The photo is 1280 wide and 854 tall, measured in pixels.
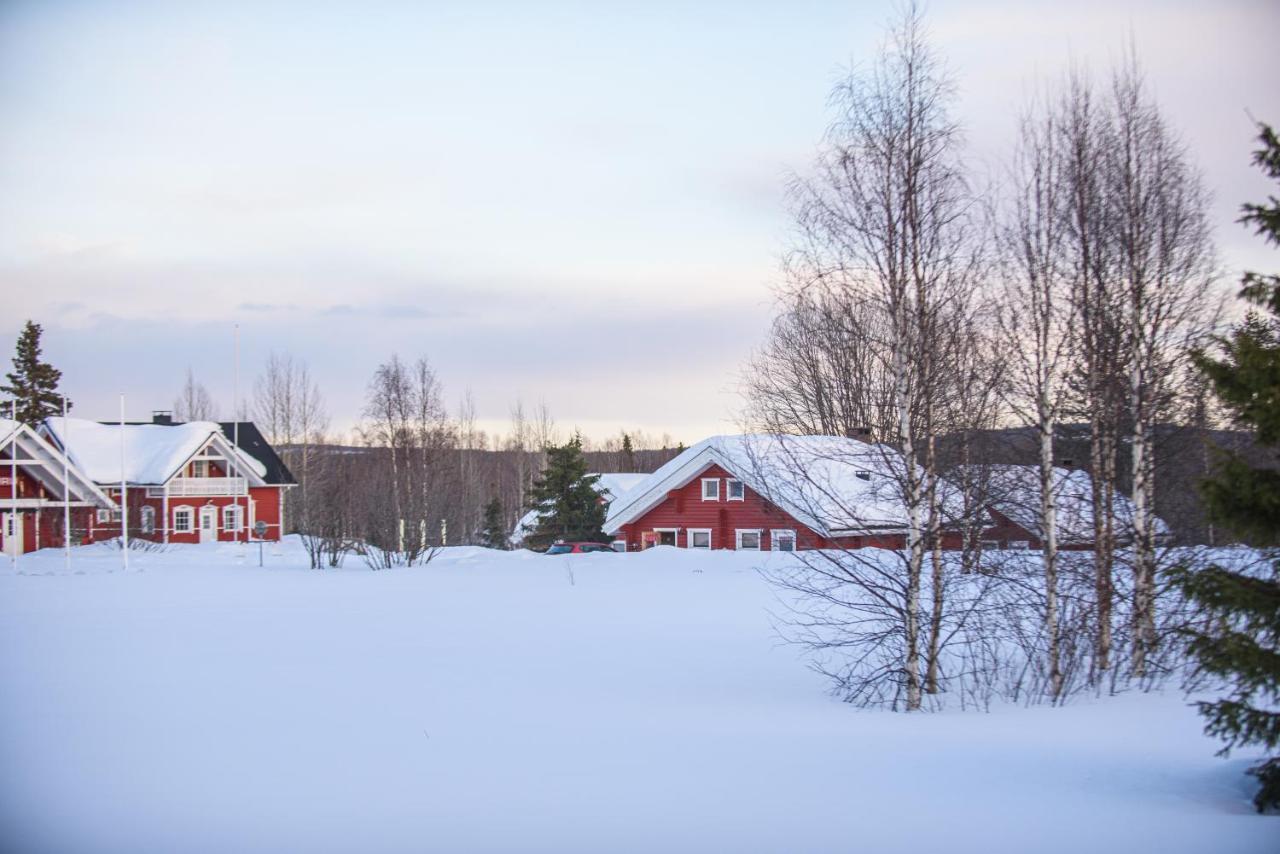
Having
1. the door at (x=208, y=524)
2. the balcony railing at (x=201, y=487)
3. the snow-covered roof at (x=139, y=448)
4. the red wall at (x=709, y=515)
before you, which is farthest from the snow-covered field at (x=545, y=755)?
the door at (x=208, y=524)

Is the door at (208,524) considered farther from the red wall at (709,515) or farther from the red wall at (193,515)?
the red wall at (709,515)

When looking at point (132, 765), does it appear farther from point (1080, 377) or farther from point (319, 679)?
point (1080, 377)

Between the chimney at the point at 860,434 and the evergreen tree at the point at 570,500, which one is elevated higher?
the chimney at the point at 860,434

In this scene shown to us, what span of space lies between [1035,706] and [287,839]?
28.6 ft

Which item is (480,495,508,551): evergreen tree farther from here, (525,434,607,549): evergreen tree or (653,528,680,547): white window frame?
(653,528,680,547): white window frame

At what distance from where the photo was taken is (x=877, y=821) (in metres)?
7.29

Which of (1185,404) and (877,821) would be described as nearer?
(877,821)

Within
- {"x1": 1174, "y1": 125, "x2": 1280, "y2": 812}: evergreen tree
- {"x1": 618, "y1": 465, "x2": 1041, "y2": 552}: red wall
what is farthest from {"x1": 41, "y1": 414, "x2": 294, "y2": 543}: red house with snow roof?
{"x1": 1174, "y1": 125, "x2": 1280, "y2": 812}: evergreen tree

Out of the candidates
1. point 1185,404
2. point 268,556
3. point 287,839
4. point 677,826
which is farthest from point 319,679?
point 268,556

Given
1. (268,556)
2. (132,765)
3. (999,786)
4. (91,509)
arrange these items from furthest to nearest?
(91,509) → (268,556) → (132,765) → (999,786)

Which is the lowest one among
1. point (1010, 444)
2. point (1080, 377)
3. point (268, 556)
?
point (268, 556)

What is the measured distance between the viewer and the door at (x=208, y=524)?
52.6 metres

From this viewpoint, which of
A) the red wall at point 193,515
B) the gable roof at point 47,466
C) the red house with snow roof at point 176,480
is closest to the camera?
the gable roof at point 47,466

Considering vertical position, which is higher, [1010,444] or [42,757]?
[1010,444]
